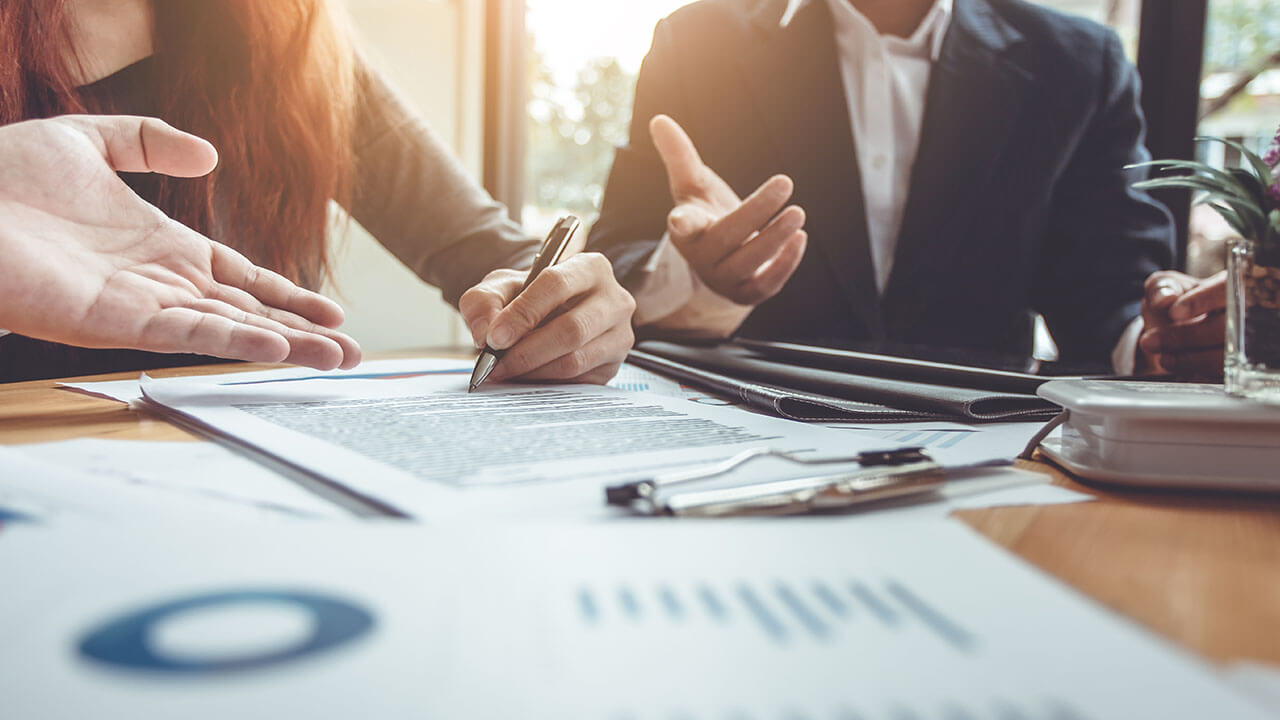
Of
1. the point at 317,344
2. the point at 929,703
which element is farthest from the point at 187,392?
the point at 929,703

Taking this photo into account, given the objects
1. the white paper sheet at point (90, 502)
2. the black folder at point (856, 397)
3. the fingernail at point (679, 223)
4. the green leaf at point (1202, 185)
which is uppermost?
the fingernail at point (679, 223)

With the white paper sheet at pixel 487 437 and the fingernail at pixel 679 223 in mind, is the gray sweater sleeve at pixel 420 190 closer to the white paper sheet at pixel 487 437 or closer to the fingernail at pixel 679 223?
the fingernail at pixel 679 223

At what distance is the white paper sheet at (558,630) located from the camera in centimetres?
16

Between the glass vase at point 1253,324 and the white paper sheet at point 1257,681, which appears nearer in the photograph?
the white paper sheet at point 1257,681

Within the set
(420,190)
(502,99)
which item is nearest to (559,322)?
(420,190)

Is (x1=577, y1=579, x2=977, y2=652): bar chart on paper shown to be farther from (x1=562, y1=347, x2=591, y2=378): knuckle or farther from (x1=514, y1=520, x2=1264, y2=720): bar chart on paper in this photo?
(x1=562, y1=347, x2=591, y2=378): knuckle

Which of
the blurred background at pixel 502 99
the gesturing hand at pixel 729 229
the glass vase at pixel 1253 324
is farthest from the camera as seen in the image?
the blurred background at pixel 502 99

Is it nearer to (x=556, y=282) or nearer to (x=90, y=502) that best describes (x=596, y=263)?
(x=556, y=282)

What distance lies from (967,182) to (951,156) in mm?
50

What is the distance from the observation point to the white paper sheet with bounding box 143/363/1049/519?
0.32 m

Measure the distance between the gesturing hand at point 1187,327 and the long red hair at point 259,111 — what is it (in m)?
1.04

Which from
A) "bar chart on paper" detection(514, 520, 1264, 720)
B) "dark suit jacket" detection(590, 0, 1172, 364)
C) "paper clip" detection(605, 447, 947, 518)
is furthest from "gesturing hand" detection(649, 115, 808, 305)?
"bar chart on paper" detection(514, 520, 1264, 720)

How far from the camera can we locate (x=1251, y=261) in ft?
1.42

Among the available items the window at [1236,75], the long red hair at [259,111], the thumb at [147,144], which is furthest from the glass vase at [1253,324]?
the window at [1236,75]
